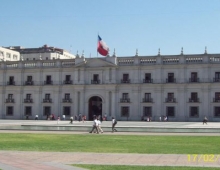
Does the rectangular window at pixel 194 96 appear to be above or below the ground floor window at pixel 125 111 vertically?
above

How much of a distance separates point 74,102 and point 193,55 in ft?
60.3

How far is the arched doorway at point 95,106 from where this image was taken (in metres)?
59.4

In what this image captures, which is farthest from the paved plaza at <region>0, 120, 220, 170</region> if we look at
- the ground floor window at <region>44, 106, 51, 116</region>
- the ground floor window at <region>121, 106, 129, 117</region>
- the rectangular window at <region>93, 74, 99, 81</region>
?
the ground floor window at <region>44, 106, 51, 116</region>

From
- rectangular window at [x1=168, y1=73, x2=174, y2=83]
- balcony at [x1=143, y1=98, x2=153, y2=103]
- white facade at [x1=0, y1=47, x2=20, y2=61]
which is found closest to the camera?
rectangular window at [x1=168, y1=73, x2=174, y2=83]

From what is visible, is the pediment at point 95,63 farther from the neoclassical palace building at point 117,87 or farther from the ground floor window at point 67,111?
the ground floor window at point 67,111

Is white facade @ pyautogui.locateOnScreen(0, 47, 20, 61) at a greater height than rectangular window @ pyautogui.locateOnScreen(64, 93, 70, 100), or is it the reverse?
white facade @ pyautogui.locateOnScreen(0, 47, 20, 61)

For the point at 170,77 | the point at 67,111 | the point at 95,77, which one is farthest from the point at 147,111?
the point at 67,111

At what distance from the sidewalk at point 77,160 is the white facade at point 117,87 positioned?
41316 mm

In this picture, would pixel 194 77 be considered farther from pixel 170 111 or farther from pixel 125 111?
pixel 125 111

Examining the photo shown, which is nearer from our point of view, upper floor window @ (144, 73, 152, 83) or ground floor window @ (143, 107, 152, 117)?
ground floor window @ (143, 107, 152, 117)

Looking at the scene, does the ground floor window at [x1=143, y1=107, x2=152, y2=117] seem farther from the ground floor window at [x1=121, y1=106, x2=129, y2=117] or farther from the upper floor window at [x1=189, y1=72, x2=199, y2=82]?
the upper floor window at [x1=189, y1=72, x2=199, y2=82]

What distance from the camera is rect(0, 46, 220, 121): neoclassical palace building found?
54.1m

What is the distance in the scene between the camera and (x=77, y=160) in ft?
41.7

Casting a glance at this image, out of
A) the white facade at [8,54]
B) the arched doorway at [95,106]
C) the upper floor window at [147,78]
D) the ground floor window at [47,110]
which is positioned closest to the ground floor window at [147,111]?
the upper floor window at [147,78]
